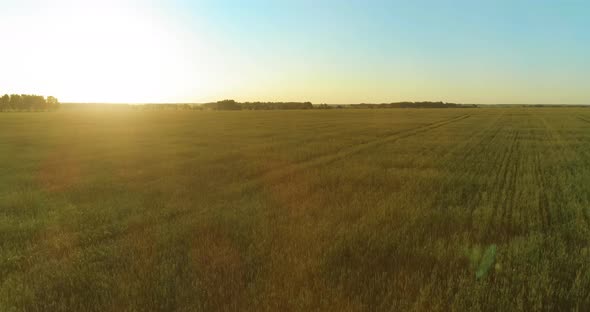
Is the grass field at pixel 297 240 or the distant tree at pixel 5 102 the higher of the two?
the distant tree at pixel 5 102

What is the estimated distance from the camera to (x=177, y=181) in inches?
482

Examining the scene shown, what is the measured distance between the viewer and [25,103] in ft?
533

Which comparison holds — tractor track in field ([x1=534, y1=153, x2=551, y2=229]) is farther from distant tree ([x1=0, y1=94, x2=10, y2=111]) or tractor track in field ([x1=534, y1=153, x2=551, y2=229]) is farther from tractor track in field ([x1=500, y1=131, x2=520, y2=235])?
distant tree ([x1=0, y1=94, x2=10, y2=111])

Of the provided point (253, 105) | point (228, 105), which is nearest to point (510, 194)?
point (228, 105)

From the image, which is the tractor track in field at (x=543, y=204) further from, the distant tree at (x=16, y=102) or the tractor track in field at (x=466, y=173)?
the distant tree at (x=16, y=102)

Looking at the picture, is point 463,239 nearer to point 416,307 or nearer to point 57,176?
point 416,307

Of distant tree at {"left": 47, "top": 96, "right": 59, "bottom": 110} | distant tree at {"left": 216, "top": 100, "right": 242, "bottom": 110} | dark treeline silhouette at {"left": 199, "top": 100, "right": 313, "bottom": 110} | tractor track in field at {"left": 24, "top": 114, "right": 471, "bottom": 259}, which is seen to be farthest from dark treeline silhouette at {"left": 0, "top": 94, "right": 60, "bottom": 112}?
tractor track in field at {"left": 24, "top": 114, "right": 471, "bottom": 259}

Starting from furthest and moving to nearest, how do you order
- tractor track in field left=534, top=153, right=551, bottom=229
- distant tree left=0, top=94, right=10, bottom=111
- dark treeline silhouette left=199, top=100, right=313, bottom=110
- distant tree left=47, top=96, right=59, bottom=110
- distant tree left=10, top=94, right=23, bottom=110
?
distant tree left=47, top=96, right=59, bottom=110
dark treeline silhouette left=199, top=100, right=313, bottom=110
distant tree left=10, top=94, right=23, bottom=110
distant tree left=0, top=94, right=10, bottom=111
tractor track in field left=534, top=153, right=551, bottom=229

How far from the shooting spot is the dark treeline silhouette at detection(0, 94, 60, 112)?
159375 mm

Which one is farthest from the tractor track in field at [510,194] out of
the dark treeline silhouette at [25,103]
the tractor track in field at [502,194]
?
the dark treeline silhouette at [25,103]

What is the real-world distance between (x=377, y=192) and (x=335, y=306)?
6239 millimetres

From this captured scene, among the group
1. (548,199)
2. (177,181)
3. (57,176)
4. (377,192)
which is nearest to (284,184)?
(377,192)

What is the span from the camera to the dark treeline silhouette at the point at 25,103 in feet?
523

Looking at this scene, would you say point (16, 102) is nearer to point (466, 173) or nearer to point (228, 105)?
point (228, 105)
